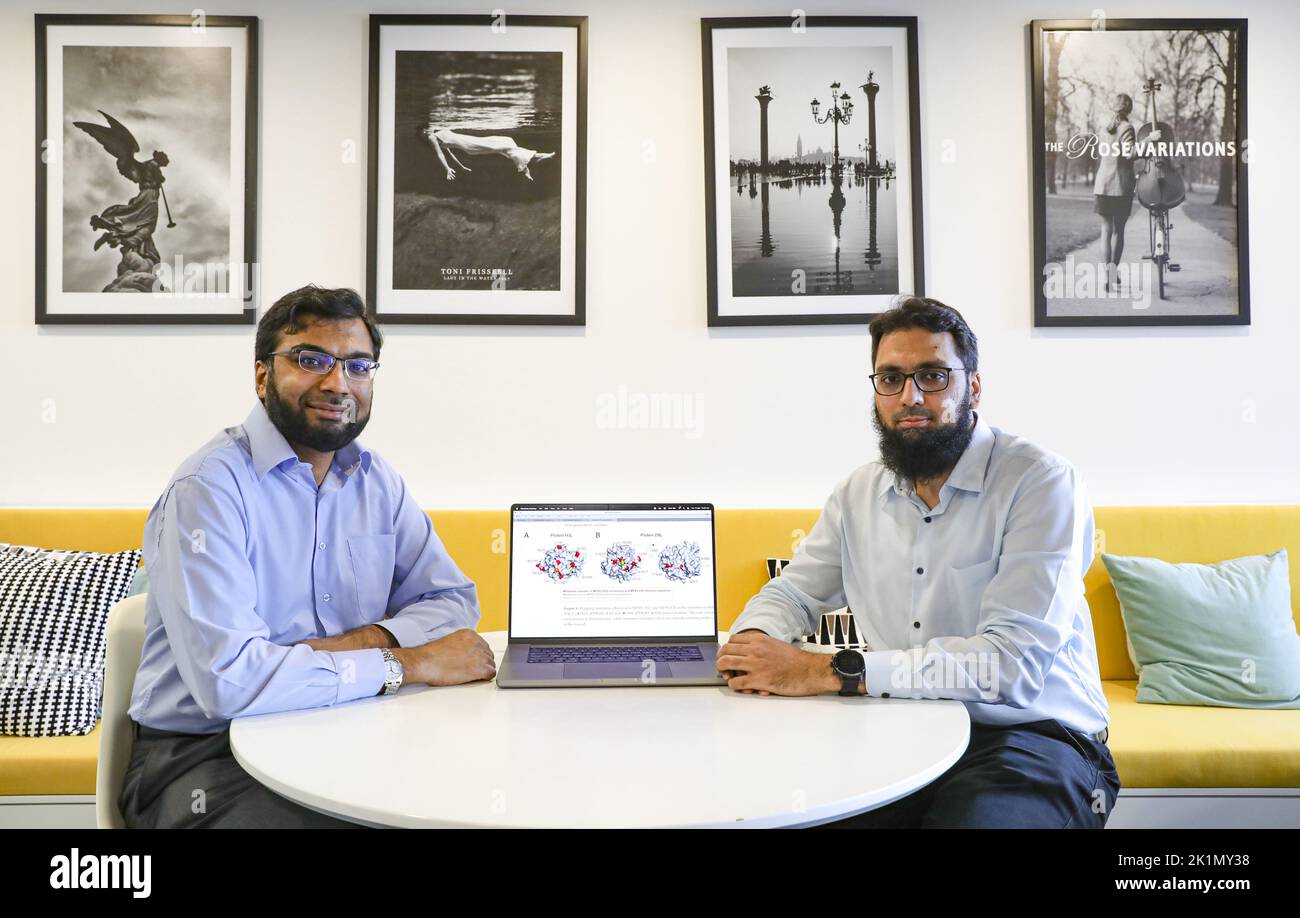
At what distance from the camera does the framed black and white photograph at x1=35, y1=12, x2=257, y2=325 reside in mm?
3266

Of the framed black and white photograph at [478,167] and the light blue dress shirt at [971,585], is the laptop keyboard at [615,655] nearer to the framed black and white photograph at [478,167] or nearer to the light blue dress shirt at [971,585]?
the light blue dress shirt at [971,585]

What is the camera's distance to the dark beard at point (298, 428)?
195 centimetres

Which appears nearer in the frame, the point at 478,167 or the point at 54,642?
the point at 54,642

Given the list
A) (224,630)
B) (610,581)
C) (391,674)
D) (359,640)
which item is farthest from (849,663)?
(224,630)

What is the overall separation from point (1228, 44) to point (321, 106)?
3.17 metres

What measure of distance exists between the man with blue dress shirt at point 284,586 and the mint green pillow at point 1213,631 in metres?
2.09

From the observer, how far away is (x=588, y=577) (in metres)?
1.98

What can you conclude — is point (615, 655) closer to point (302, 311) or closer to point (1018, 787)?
point (1018, 787)

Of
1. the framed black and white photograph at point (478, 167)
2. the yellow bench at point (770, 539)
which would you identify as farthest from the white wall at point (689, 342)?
the yellow bench at point (770, 539)

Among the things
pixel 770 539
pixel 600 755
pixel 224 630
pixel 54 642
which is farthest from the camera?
pixel 770 539

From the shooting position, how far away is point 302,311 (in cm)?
199

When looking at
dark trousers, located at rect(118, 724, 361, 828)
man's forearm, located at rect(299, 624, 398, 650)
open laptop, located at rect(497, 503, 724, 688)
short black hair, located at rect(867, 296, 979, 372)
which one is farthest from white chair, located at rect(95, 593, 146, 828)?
short black hair, located at rect(867, 296, 979, 372)

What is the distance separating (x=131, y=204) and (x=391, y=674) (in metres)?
2.42
